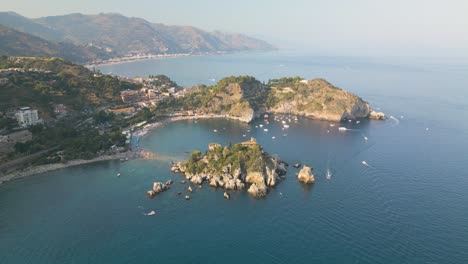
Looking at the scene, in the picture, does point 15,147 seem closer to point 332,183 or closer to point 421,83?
point 332,183

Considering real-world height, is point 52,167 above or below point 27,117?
below

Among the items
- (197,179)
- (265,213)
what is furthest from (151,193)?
(265,213)

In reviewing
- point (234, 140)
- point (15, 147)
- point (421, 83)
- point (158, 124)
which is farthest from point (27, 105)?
point (421, 83)

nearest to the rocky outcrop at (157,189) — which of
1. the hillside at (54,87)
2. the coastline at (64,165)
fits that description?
the coastline at (64,165)

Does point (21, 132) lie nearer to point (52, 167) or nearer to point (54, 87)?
point (52, 167)

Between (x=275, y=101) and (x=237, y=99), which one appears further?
(x=275, y=101)

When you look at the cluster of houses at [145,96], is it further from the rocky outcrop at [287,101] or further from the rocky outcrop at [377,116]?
the rocky outcrop at [377,116]

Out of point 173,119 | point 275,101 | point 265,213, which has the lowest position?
point 265,213
